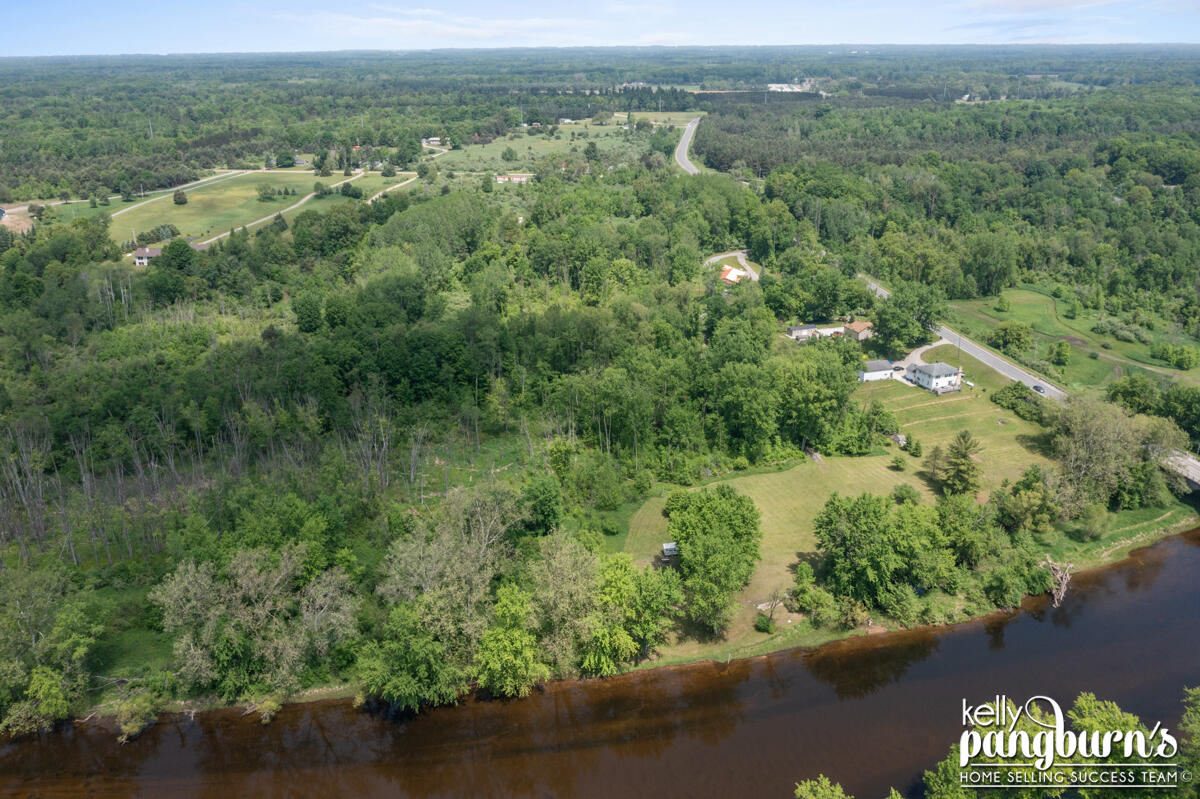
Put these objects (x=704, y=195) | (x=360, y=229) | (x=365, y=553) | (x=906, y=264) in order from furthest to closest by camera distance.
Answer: (x=704, y=195)
(x=360, y=229)
(x=906, y=264)
(x=365, y=553)

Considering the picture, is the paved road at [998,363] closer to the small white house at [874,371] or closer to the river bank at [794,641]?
the small white house at [874,371]

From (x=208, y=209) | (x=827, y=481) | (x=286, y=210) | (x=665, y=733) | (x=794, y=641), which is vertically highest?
(x=208, y=209)

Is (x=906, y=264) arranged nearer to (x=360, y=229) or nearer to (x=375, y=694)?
(x=360, y=229)

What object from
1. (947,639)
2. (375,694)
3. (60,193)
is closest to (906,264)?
(947,639)

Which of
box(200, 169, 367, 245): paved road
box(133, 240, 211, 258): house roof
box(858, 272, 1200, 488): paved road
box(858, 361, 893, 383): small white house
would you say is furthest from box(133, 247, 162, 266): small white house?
box(858, 272, 1200, 488): paved road

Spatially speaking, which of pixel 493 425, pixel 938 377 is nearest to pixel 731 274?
pixel 938 377

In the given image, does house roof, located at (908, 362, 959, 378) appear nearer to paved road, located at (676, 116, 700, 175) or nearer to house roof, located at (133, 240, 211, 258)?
paved road, located at (676, 116, 700, 175)

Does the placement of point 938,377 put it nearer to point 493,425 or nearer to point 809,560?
point 809,560
